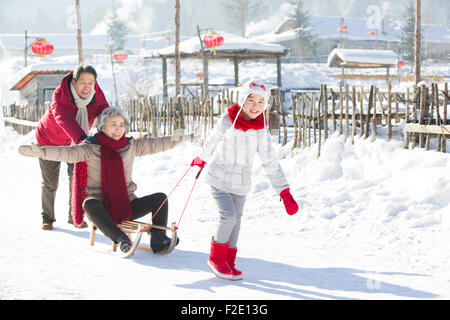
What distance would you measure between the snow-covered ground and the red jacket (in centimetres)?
92

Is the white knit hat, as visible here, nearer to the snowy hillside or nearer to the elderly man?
the snowy hillside

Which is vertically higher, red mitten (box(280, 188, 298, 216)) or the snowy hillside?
red mitten (box(280, 188, 298, 216))

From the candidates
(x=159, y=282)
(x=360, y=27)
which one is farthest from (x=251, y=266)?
(x=360, y=27)

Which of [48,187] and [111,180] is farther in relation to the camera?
[48,187]

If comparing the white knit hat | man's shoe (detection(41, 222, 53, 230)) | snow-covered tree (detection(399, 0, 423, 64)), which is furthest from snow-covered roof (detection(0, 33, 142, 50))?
the white knit hat

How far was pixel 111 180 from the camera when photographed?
405cm

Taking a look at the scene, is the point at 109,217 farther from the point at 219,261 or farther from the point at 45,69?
the point at 45,69

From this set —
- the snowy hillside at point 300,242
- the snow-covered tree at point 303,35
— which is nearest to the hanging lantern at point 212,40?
the snowy hillside at point 300,242

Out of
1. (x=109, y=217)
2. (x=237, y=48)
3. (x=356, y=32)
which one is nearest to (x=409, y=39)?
(x=356, y=32)

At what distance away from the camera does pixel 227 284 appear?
337 cm

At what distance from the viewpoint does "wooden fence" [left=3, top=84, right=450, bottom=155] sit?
21.2ft

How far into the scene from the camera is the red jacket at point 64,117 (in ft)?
14.5

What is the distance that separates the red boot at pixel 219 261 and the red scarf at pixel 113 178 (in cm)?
93

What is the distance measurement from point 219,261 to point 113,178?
1.15 metres
